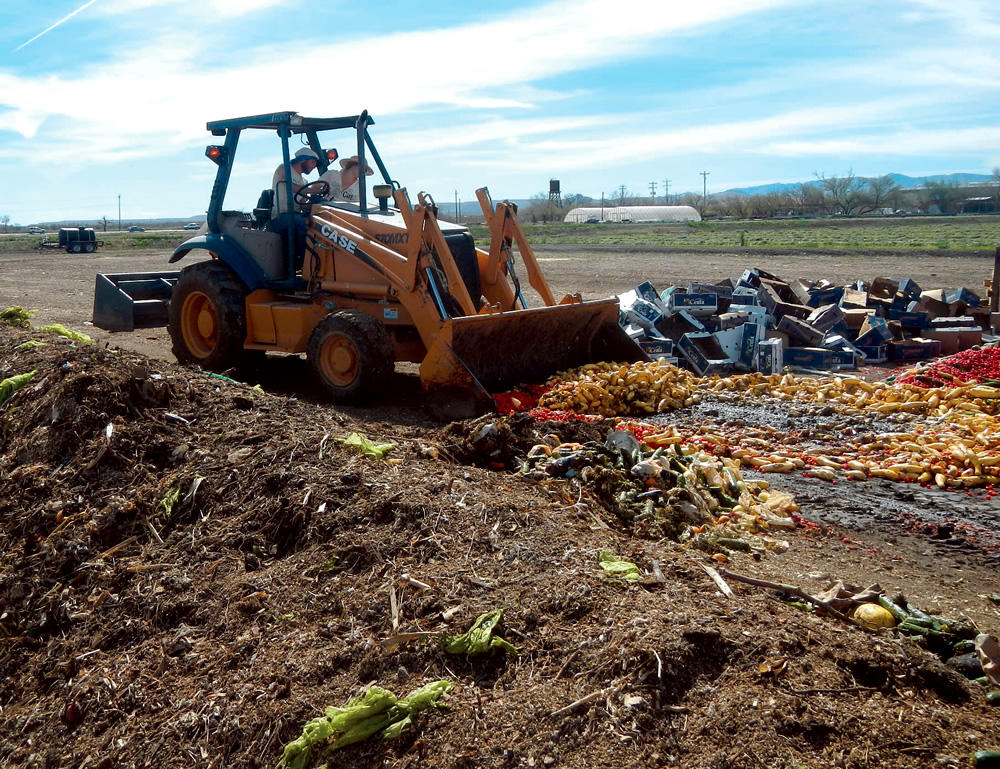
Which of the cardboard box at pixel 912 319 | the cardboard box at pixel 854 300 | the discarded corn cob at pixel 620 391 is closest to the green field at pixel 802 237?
the cardboard box at pixel 854 300

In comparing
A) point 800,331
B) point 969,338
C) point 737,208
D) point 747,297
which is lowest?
point 969,338

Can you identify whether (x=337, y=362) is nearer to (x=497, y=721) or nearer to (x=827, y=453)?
(x=827, y=453)

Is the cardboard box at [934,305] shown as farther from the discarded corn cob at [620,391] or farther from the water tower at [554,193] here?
the water tower at [554,193]

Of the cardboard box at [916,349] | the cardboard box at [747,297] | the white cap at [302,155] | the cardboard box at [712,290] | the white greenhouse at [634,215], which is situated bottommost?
the cardboard box at [916,349]

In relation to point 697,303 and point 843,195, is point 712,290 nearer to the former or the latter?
point 697,303

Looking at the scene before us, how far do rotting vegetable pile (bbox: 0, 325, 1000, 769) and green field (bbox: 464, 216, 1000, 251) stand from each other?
35.2 meters

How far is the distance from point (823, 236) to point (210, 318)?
151 feet

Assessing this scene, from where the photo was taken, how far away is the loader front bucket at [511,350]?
8.77m

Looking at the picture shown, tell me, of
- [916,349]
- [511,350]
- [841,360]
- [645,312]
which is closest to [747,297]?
[841,360]

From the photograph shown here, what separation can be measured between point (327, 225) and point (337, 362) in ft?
5.12

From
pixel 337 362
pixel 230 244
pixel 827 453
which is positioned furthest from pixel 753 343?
pixel 230 244

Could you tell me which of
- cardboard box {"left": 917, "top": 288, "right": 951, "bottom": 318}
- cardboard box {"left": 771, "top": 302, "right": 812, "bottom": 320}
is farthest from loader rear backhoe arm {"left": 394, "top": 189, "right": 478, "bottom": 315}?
cardboard box {"left": 917, "top": 288, "right": 951, "bottom": 318}

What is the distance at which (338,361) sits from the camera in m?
9.48

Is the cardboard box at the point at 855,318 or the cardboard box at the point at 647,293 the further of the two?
the cardboard box at the point at 855,318
